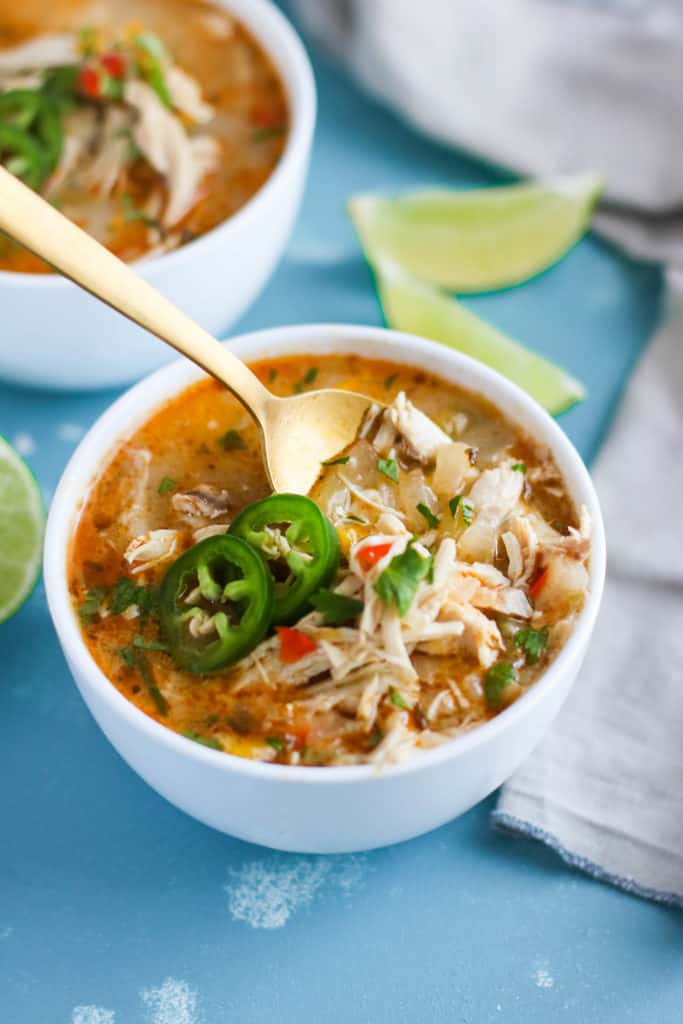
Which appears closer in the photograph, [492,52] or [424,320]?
[424,320]

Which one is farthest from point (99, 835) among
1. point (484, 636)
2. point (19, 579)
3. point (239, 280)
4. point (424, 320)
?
point (424, 320)

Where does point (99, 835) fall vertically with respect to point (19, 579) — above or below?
below

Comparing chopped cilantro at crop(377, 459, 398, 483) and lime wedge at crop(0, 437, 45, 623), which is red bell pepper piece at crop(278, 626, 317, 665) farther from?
lime wedge at crop(0, 437, 45, 623)

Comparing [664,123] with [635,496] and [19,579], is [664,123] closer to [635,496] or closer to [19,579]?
[635,496]

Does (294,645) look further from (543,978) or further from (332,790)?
(543,978)

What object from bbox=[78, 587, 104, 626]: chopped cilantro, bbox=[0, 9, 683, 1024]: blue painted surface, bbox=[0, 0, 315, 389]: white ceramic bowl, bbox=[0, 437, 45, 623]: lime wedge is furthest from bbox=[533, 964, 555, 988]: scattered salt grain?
bbox=[0, 0, 315, 389]: white ceramic bowl

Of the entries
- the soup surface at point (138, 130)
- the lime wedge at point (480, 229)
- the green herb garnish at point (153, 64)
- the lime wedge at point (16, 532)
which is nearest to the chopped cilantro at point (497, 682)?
the lime wedge at point (16, 532)
